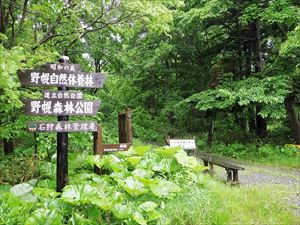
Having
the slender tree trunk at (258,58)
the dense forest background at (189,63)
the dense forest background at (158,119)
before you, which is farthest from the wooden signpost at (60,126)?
the slender tree trunk at (258,58)

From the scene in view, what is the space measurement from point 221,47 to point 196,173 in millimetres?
9114

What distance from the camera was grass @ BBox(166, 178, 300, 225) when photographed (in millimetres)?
4191

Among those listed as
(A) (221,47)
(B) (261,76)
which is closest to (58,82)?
(B) (261,76)

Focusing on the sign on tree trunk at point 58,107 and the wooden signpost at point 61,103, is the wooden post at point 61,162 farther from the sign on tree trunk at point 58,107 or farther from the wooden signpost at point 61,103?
the sign on tree trunk at point 58,107

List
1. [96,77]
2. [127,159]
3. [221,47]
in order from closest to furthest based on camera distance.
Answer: [96,77]
[127,159]
[221,47]

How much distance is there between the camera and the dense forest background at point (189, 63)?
21.0ft

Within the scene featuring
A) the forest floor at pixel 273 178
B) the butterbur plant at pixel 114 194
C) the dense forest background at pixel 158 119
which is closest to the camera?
the butterbur plant at pixel 114 194

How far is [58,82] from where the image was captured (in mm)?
4516

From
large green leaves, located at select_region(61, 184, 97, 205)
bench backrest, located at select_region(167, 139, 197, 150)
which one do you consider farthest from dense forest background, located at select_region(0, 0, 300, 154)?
large green leaves, located at select_region(61, 184, 97, 205)

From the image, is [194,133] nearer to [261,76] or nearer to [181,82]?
[181,82]

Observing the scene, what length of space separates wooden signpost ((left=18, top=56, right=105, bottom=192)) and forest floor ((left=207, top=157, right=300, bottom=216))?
12.3 ft

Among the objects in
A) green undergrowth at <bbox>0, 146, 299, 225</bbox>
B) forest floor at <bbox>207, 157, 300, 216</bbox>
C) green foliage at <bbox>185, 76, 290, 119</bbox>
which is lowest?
forest floor at <bbox>207, 157, 300, 216</bbox>

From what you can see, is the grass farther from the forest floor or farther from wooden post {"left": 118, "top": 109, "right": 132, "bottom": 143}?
wooden post {"left": 118, "top": 109, "right": 132, "bottom": 143}

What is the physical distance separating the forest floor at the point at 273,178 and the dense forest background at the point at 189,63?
1689 mm
